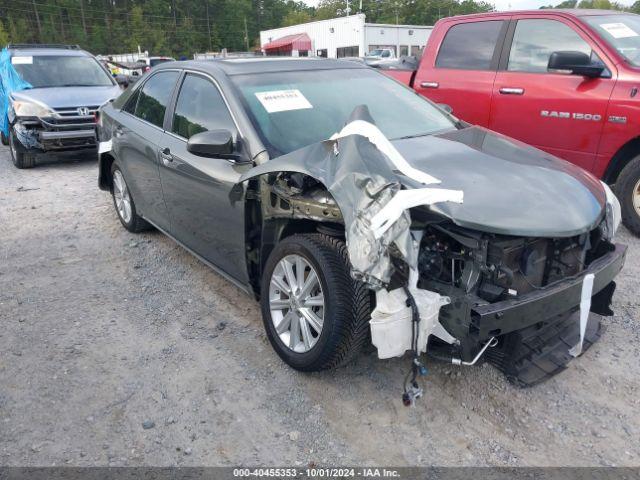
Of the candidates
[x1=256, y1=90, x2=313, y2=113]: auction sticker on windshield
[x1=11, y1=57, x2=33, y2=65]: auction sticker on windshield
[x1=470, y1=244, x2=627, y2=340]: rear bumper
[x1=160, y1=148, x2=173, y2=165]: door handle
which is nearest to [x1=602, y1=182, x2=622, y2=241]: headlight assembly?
[x1=470, y1=244, x2=627, y2=340]: rear bumper

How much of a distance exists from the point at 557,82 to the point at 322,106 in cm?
278

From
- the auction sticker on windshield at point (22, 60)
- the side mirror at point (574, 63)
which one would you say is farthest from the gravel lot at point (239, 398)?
the auction sticker on windshield at point (22, 60)

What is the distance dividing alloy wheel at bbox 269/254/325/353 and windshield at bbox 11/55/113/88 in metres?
8.06

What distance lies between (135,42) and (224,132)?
78.0 metres

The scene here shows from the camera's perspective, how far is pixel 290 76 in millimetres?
3771

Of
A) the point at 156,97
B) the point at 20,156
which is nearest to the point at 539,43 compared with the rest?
the point at 156,97

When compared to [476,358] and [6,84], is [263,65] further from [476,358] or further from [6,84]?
[6,84]

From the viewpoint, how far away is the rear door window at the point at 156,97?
14.2 ft

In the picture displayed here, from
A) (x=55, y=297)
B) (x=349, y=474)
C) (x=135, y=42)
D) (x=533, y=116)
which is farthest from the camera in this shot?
(x=135, y=42)

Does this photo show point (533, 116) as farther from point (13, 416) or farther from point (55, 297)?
point (13, 416)

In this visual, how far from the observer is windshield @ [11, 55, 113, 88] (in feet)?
30.3

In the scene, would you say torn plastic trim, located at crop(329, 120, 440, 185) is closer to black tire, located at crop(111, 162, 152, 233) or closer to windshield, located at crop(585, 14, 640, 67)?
black tire, located at crop(111, 162, 152, 233)

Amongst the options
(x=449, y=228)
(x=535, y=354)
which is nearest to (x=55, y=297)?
(x=449, y=228)

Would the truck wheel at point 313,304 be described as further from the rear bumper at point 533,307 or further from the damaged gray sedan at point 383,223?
the rear bumper at point 533,307
